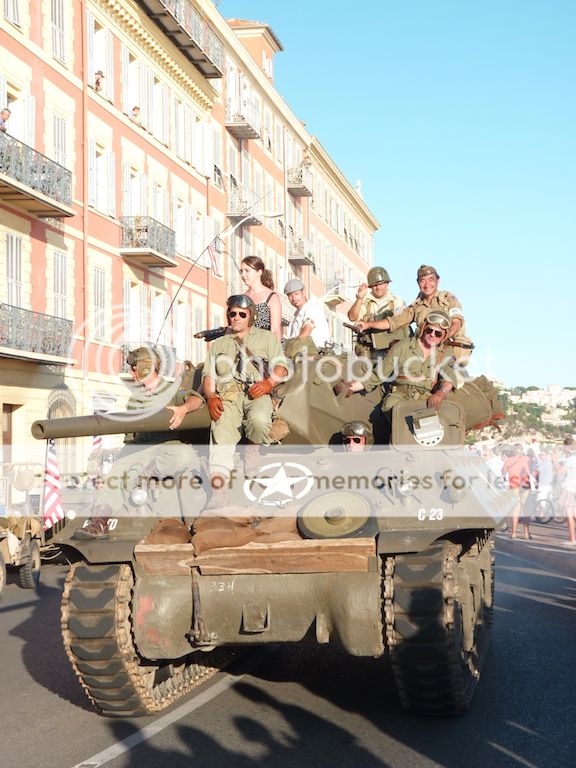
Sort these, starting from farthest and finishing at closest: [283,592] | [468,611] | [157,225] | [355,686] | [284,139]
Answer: [284,139]
[157,225]
[355,686]
[468,611]
[283,592]

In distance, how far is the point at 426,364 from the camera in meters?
8.98

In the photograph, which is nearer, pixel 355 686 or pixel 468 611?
pixel 468 611

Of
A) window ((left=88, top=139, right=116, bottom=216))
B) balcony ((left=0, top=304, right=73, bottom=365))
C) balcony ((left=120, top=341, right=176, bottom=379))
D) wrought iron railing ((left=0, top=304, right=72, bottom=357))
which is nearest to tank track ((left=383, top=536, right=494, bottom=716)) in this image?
balcony ((left=0, top=304, right=73, bottom=365))

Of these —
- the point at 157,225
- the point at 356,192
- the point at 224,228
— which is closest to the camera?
the point at 157,225

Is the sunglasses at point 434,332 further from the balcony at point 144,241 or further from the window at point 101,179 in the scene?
the balcony at point 144,241

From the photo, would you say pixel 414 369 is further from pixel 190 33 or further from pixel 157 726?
pixel 190 33

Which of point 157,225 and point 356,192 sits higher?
point 356,192

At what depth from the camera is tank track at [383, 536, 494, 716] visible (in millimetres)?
6957

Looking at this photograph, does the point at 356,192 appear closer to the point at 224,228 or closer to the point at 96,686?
the point at 224,228

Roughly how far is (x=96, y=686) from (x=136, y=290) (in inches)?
1118

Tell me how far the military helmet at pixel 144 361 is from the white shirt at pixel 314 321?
6.25 ft

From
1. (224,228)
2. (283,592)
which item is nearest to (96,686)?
(283,592)

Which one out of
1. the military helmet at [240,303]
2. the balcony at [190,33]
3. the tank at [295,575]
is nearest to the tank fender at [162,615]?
the tank at [295,575]

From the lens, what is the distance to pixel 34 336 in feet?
90.4
